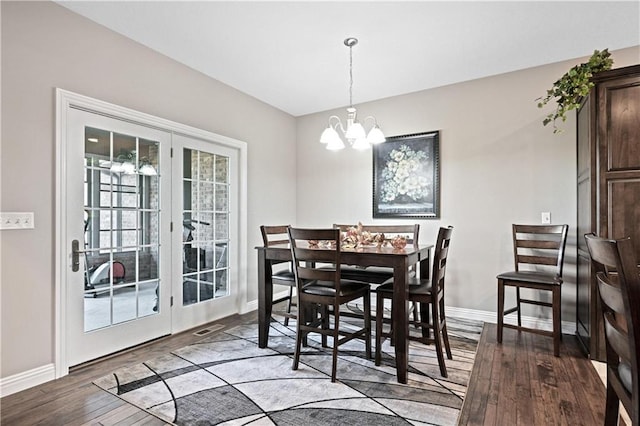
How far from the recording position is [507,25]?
8.87ft

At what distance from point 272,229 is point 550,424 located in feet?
8.45

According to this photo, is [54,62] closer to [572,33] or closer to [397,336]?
[397,336]

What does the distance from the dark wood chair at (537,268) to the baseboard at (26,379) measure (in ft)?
11.5

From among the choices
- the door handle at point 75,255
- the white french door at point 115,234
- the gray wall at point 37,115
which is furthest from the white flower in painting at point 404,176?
the door handle at point 75,255

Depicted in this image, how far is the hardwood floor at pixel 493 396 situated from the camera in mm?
1914

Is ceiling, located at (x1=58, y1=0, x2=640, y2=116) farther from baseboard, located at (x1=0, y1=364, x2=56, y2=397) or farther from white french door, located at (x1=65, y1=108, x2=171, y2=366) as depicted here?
baseboard, located at (x1=0, y1=364, x2=56, y2=397)

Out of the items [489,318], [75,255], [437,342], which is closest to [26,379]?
[75,255]

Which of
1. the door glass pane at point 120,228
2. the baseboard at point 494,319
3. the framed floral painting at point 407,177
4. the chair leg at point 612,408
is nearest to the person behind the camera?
the chair leg at point 612,408

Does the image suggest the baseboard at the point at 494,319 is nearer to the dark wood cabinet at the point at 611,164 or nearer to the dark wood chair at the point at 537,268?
the dark wood chair at the point at 537,268

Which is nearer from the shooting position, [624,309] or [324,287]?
[624,309]

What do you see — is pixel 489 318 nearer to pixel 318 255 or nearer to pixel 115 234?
pixel 318 255

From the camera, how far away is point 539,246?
3168 millimetres

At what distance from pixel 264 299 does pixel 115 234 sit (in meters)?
1.36

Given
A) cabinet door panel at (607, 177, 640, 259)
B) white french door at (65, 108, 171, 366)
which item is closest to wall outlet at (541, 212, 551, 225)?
Answer: cabinet door panel at (607, 177, 640, 259)
